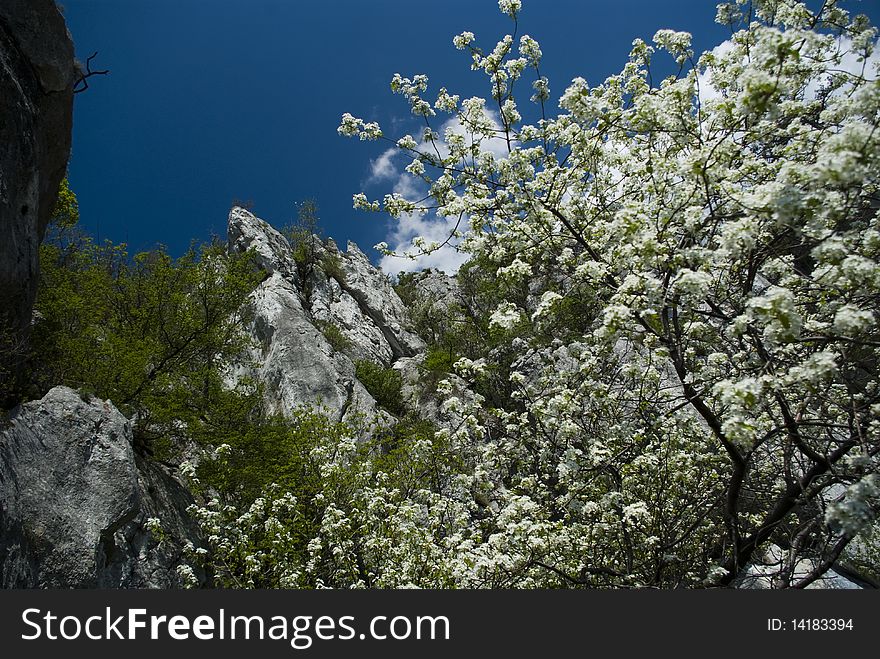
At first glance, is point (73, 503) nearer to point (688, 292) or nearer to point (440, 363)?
point (688, 292)

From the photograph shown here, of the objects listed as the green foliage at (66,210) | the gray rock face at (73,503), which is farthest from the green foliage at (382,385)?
the gray rock face at (73,503)

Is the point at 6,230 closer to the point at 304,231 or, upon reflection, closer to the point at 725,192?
the point at 725,192

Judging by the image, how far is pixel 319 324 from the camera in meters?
31.4

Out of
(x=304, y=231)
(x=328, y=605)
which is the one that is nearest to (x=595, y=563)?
(x=328, y=605)

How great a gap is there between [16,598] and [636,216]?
8.33 meters

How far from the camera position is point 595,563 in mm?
7969

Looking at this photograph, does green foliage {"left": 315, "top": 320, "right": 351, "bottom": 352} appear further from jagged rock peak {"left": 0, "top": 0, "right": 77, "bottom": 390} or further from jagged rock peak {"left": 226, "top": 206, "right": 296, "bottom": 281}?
jagged rock peak {"left": 0, "top": 0, "right": 77, "bottom": 390}

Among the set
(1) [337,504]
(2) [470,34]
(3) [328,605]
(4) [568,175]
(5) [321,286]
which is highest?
(5) [321,286]

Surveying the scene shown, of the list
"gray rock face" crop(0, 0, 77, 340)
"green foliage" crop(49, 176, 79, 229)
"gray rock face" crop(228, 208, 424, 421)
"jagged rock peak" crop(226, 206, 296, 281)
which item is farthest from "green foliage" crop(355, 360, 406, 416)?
"gray rock face" crop(0, 0, 77, 340)

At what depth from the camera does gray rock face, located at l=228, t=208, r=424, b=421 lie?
2423 cm

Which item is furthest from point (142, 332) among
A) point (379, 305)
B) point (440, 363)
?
point (379, 305)

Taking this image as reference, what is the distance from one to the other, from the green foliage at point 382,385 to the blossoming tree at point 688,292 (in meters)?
19.9

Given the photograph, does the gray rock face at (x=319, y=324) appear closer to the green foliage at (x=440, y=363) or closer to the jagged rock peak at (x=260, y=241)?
the jagged rock peak at (x=260, y=241)

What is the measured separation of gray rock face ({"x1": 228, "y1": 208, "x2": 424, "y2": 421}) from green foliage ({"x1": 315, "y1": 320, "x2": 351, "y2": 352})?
0.06 meters
